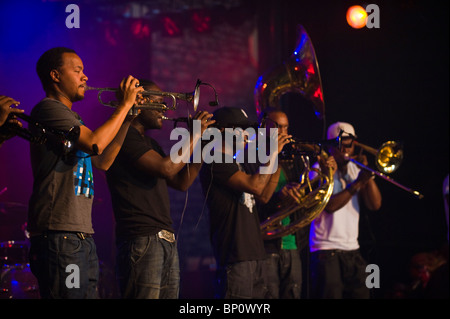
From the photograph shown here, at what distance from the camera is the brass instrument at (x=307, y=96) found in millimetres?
5109

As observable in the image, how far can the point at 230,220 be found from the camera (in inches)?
171

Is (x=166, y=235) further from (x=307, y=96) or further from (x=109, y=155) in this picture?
(x=307, y=96)

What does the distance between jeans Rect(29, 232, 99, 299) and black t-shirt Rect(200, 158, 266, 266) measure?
4.77 ft

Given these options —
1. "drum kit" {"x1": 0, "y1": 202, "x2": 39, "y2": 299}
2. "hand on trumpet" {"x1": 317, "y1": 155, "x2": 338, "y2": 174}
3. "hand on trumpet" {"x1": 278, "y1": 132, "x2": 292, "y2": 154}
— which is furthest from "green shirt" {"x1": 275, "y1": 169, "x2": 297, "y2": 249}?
"drum kit" {"x1": 0, "y1": 202, "x2": 39, "y2": 299}

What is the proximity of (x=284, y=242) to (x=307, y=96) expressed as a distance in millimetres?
1463

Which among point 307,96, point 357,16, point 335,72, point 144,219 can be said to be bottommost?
point 144,219

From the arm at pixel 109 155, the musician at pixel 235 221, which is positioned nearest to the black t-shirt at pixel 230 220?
the musician at pixel 235 221

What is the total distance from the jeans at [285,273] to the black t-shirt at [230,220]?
1.64ft

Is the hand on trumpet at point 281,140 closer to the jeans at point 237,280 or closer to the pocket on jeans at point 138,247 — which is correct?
the jeans at point 237,280

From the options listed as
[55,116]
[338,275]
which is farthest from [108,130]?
[338,275]

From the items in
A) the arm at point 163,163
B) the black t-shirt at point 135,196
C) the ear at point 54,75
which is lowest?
the black t-shirt at point 135,196

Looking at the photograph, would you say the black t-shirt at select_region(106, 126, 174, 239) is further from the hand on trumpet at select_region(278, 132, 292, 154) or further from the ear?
the hand on trumpet at select_region(278, 132, 292, 154)

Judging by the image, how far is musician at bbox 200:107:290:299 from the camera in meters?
4.19
